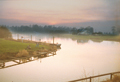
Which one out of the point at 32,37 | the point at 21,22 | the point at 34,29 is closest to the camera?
the point at 21,22

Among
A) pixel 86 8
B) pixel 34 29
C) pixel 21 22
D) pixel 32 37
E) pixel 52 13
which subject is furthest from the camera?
pixel 32 37

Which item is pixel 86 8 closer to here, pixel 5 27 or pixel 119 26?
pixel 119 26

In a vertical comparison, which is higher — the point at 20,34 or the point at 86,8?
the point at 86,8

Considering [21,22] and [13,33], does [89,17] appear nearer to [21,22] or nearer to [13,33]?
[21,22]

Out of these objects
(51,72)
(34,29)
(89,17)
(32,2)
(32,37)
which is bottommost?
(51,72)

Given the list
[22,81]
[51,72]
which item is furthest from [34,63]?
[22,81]

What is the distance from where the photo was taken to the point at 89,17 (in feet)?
27.0

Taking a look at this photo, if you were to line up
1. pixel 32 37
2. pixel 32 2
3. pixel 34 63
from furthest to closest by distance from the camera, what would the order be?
pixel 32 37 < pixel 32 2 < pixel 34 63

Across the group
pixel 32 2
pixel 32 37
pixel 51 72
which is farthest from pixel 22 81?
pixel 32 37

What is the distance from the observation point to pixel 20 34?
8766 mm

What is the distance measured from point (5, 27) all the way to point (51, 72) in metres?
5.14

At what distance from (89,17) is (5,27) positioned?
18.1 feet

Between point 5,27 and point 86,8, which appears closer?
point 86,8

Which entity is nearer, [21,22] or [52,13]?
[21,22]
